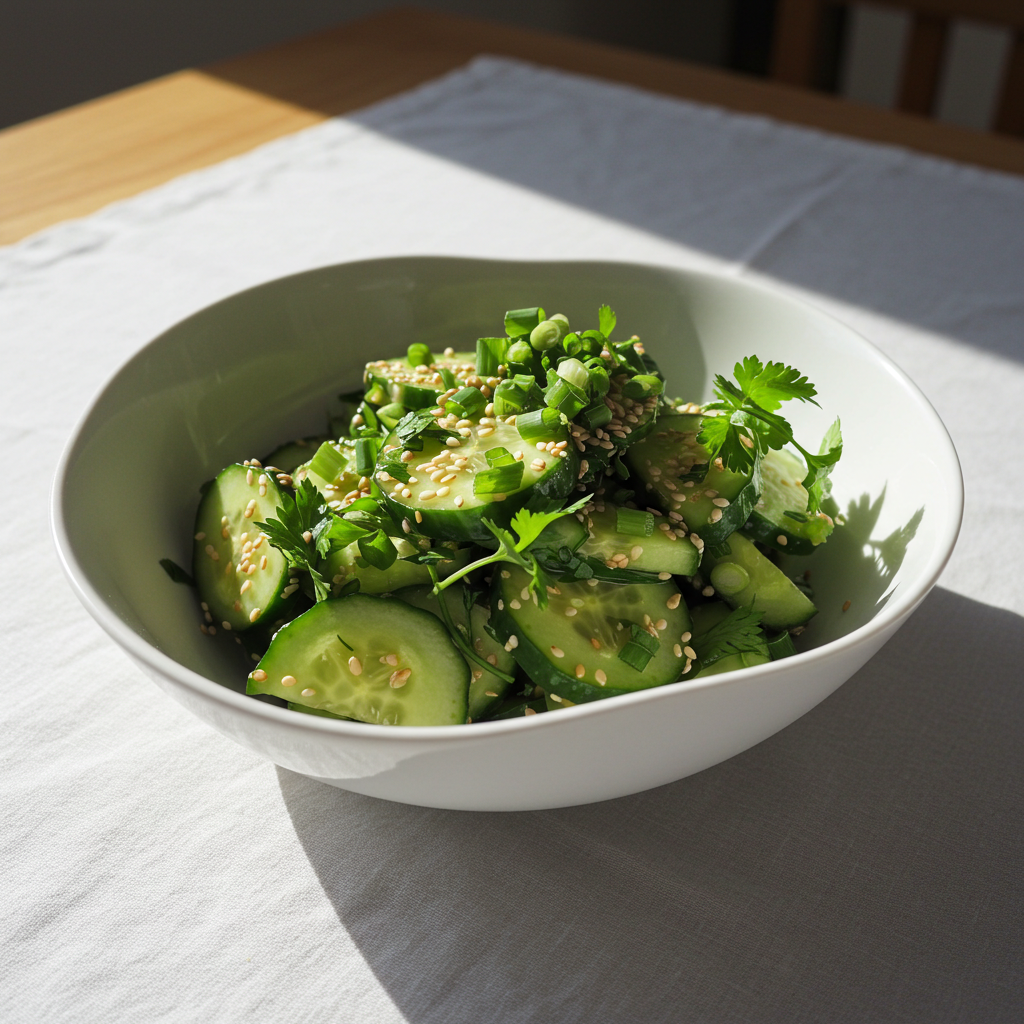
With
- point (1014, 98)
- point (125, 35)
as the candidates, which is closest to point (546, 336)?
point (1014, 98)

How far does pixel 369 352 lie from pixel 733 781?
0.77 meters

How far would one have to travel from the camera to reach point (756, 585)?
98cm

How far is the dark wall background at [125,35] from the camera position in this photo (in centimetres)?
390

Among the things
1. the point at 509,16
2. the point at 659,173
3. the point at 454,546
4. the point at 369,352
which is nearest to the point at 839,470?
the point at 454,546

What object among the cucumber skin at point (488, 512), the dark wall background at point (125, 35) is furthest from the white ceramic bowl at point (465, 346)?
the dark wall background at point (125, 35)

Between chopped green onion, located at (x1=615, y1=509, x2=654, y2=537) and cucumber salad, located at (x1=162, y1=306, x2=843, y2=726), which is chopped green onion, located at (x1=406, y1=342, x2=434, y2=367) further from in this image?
chopped green onion, located at (x1=615, y1=509, x2=654, y2=537)

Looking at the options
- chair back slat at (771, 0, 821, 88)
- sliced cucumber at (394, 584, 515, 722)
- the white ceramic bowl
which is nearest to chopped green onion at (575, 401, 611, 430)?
sliced cucumber at (394, 584, 515, 722)

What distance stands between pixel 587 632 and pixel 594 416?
220mm

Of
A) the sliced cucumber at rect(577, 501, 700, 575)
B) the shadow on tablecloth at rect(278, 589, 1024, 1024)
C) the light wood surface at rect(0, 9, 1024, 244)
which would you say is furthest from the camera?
the light wood surface at rect(0, 9, 1024, 244)

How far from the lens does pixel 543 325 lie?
3.48 feet

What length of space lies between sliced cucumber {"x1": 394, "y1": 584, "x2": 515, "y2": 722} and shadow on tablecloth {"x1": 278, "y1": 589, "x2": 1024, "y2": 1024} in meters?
0.12

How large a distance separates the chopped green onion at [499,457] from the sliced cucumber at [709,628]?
0.87 ft

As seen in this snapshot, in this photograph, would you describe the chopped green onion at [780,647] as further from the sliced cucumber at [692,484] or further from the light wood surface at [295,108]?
the light wood surface at [295,108]

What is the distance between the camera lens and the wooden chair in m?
2.91
